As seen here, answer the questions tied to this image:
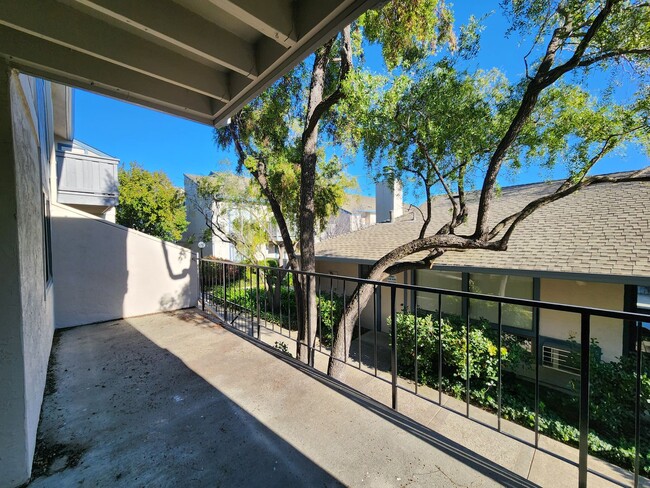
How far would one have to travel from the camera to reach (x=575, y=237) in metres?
5.35

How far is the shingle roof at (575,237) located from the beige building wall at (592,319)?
23.3 inches

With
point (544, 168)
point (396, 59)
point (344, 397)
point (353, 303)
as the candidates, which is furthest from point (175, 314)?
point (544, 168)

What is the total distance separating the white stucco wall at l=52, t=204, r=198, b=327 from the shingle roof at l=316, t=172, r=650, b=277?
452 centimetres

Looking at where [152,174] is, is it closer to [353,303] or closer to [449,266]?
[353,303]

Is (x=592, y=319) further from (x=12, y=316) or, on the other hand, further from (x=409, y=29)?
(x=12, y=316)

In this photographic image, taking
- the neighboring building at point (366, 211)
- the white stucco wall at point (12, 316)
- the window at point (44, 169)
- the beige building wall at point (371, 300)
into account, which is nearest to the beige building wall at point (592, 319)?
the beige building wall at point (371, 300)

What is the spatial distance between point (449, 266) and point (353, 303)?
2562mm

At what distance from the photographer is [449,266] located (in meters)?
5.91

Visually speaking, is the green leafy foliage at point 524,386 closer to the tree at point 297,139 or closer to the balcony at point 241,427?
the balcony at point 241,427

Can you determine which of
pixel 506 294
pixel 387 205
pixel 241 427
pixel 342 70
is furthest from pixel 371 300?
pixel 241 427

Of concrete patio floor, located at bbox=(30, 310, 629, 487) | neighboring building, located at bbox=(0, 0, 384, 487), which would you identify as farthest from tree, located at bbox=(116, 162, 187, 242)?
neighboring building, located at bbox=(0, 0, 384, 487)

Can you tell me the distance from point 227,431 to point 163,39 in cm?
229

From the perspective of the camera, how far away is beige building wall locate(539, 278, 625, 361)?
15.1 feet

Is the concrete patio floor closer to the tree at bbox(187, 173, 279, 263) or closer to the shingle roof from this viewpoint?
the shingle roof
